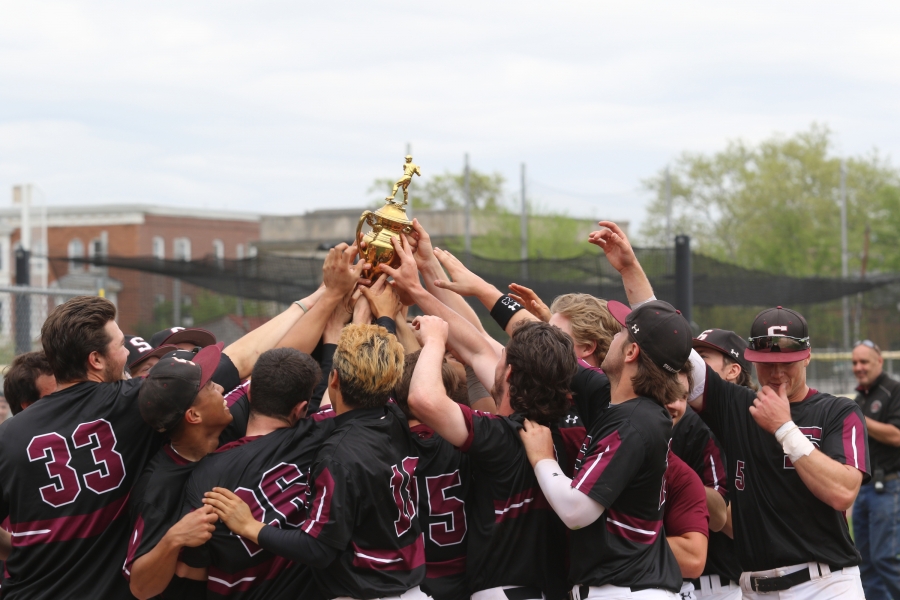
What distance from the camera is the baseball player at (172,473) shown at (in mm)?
3021

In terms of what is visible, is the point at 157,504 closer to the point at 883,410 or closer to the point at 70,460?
the point at 70,460

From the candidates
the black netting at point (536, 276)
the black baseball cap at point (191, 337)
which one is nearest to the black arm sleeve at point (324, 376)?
the black baseball cap at point (191, 337)

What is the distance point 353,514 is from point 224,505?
45cm

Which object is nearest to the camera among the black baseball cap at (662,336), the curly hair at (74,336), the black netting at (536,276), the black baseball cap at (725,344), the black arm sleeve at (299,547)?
the black arm sleeve at (299,547)

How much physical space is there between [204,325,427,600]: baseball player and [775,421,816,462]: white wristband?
155 cm

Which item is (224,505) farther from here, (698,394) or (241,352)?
(698,394)

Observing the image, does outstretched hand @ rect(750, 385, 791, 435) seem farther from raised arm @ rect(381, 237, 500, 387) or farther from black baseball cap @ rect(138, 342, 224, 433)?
black baseball cap @ rect(138, 342, 224, 433)

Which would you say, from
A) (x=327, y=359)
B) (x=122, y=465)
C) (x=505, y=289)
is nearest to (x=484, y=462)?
(x=327, y=359)

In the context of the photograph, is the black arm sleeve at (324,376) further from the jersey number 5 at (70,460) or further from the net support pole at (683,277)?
the net support pole at (683,277)

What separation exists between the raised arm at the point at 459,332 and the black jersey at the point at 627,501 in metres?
0.75

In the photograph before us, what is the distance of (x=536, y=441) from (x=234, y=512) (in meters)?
1.11

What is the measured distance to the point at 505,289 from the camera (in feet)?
30.9

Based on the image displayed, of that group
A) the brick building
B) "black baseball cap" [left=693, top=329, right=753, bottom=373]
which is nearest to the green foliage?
the brick building

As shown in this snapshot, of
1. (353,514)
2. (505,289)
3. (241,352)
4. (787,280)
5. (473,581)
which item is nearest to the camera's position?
(353,514)
